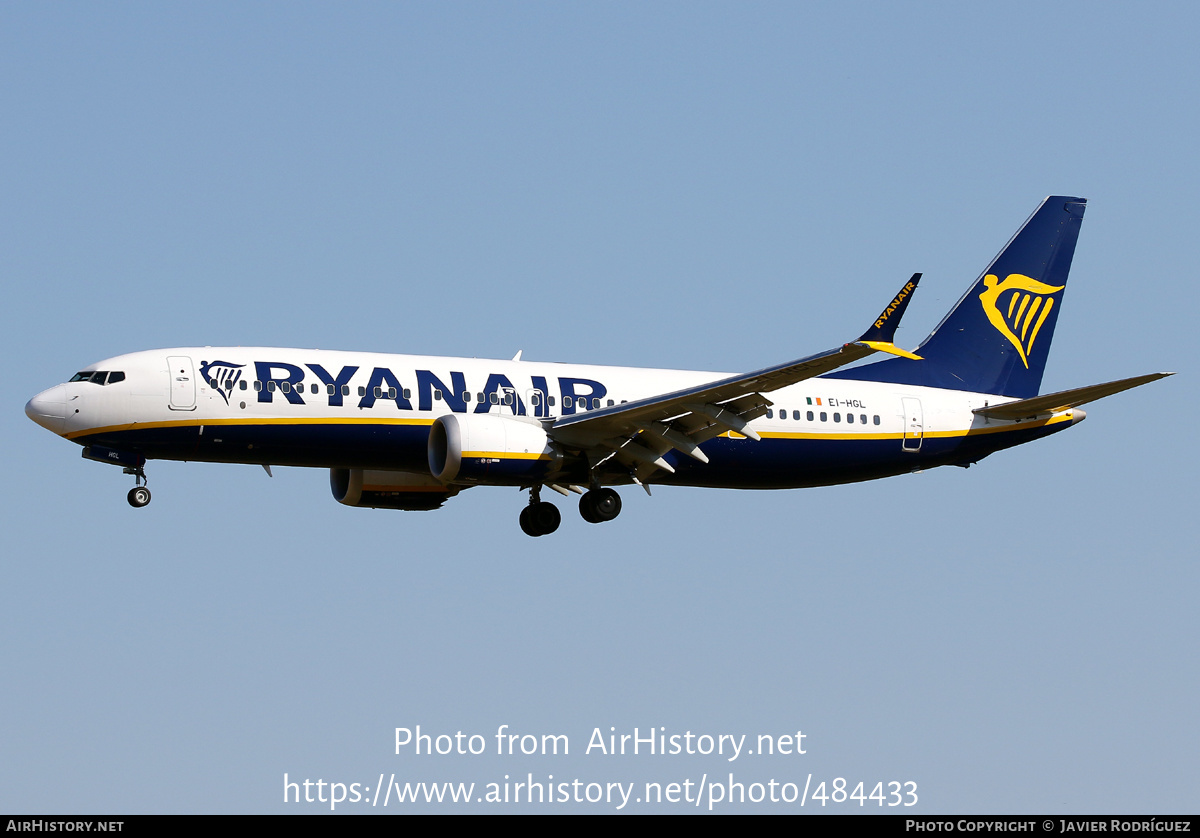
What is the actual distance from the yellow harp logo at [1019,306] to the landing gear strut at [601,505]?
13228 mm

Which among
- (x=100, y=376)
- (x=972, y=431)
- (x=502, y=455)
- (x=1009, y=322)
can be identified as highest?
(x=1009, y=322)

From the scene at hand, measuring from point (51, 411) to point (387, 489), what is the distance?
9097 mm

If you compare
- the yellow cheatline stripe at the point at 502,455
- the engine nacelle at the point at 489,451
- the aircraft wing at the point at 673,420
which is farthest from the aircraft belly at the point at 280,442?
the aircraft wing at the point at 673,420

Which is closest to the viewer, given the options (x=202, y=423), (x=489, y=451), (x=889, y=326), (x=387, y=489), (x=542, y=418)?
(x=889, y=326)

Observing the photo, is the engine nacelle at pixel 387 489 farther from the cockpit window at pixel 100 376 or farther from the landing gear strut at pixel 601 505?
the cockpit window at pixel 100 376

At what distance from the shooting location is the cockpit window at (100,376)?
115 ft

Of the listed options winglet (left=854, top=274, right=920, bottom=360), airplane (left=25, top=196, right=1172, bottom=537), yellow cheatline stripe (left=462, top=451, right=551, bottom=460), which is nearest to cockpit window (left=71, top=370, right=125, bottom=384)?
airplane (left=25, top=196, right=1172, bottom=537)

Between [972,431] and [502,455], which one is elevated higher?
[972,431]

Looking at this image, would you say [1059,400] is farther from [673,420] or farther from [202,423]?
[202,423]

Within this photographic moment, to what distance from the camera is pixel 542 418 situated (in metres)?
37.5

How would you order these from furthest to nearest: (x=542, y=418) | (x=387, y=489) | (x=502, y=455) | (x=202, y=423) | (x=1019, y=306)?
1. (x=1019, y=306)
2. (x=387, y=489)
3. (x=542, y=418)
4. (x=502, y=455)
5. (x=202, y=423)

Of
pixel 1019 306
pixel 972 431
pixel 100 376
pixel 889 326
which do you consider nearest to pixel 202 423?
pixel 100 376

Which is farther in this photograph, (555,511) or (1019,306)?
(1019,306)

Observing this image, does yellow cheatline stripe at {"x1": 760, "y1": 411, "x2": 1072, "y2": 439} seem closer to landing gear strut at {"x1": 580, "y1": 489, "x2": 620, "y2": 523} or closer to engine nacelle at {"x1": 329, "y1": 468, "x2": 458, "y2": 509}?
landing gear strut at {"x1": 580, "y1": 489, "x2": 620, "y2": 523}
